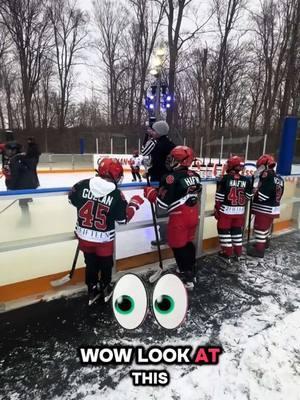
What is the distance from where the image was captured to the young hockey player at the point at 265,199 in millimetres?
3551

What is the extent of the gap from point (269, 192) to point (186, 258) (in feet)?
4.76

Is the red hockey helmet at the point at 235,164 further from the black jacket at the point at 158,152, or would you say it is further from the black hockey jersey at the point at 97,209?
the black hockey jersey at the point at 97,209

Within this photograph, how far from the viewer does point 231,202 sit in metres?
3.31

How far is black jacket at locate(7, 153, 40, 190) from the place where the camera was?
5.12 metres

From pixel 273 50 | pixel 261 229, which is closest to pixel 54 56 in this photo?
pixel 273 50

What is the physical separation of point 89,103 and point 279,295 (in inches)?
1055

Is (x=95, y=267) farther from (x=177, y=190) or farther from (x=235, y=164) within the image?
(x=235, y=164)

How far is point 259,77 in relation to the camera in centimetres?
2073

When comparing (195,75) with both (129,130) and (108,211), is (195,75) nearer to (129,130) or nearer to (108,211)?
(129,130)

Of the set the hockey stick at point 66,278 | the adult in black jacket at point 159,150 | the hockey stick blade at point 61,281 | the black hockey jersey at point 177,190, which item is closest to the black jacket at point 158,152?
the adult in black jacket at point 159,150
